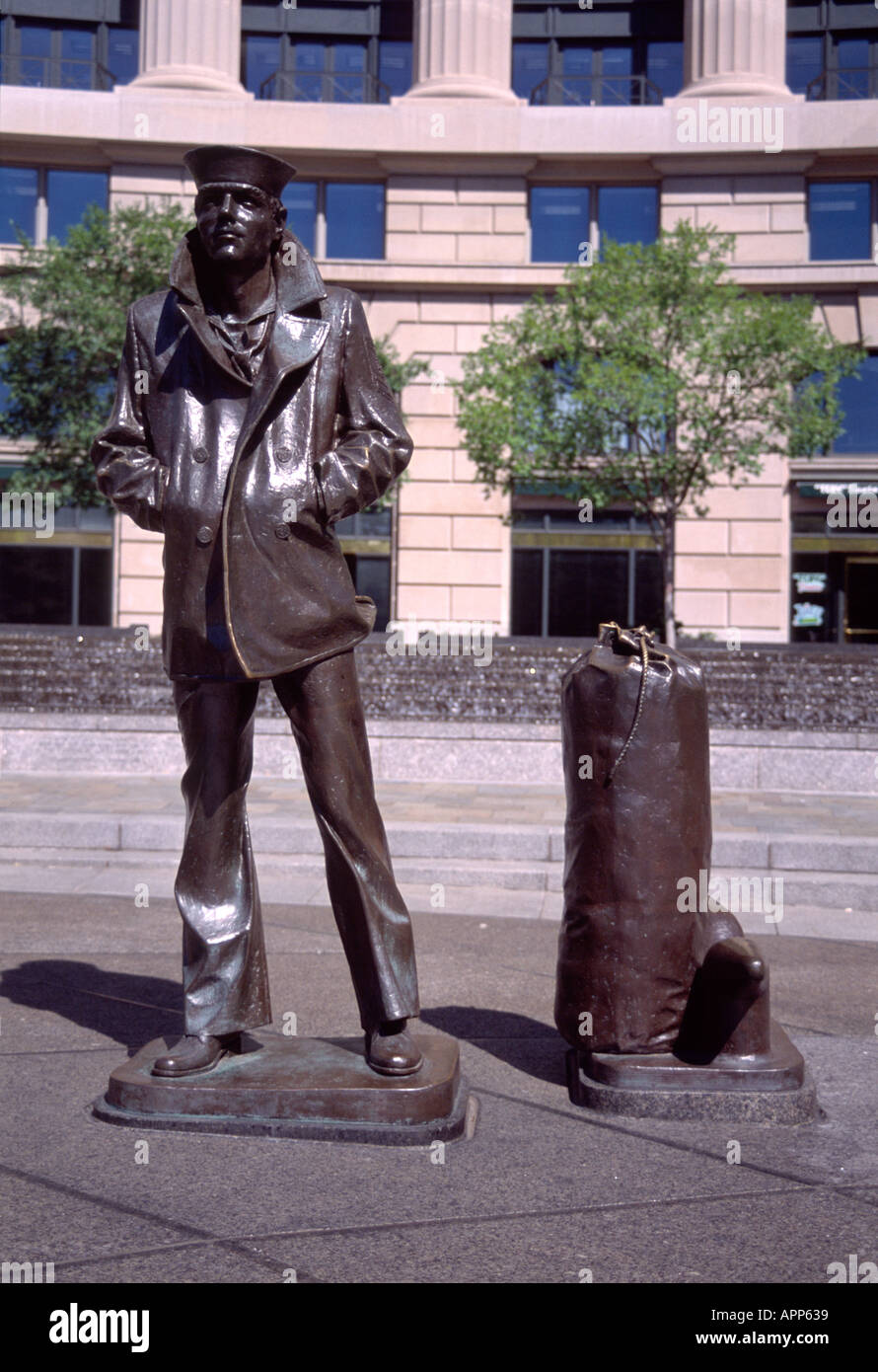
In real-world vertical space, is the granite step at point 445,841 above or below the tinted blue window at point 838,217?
below

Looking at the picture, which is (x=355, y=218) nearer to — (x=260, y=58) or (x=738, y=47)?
(x=260, y=58)

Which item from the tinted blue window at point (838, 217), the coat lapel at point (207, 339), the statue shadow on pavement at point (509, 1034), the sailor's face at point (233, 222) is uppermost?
the tinted blue window at point (838, 217)

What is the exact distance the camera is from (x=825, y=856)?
29.8ft

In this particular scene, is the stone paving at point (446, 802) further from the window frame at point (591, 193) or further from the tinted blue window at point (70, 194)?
the tinted blue window at point (70, 194)

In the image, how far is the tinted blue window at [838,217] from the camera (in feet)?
94.9

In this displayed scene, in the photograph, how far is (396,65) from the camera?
30531 millimetres

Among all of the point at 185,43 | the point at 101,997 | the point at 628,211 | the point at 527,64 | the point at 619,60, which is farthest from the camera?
the point at 527,64

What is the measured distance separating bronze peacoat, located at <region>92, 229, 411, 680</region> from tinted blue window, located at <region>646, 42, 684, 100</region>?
2829 centimetres

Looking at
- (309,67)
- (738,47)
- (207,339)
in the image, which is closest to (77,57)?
(309,67)

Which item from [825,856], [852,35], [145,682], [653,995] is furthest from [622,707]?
[852,35]

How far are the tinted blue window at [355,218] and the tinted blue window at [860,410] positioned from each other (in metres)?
9.49

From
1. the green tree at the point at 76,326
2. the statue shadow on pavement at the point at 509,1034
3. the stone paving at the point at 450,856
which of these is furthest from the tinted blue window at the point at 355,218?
the statue shadow on pavement at the point at 509,1034

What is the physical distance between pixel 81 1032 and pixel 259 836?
4332mm

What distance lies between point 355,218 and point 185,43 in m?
4.53
